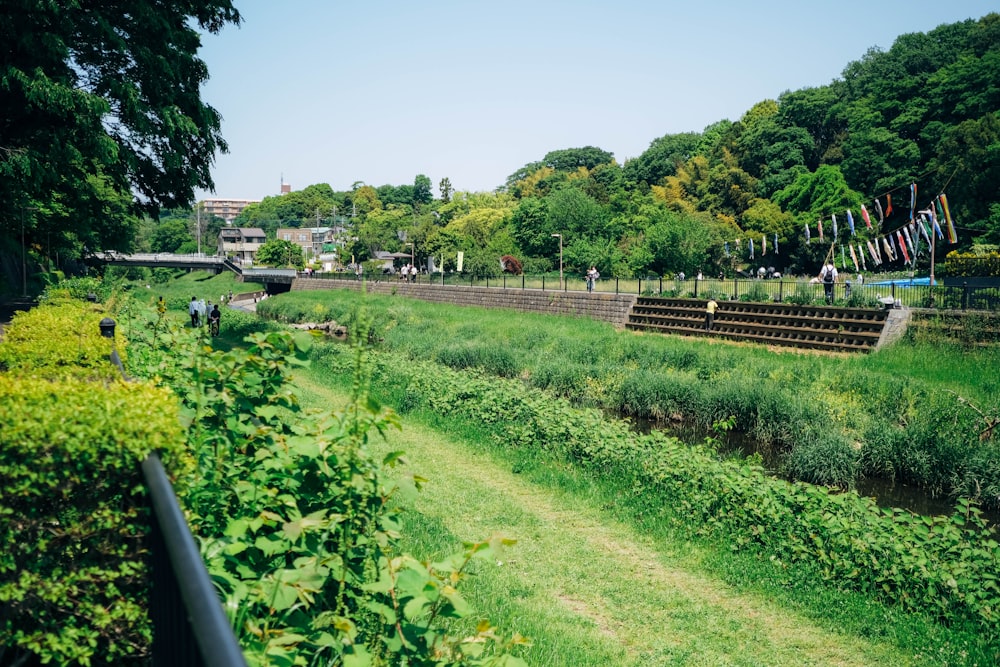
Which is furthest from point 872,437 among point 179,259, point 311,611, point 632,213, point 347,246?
point 347,246

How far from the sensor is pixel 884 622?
22.5 ft

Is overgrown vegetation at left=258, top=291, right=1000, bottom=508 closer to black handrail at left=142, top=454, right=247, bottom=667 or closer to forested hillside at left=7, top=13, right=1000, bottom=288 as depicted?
black handrail at left=142, top=454, right=247, bottom=667

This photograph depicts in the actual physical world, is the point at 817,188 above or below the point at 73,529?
above

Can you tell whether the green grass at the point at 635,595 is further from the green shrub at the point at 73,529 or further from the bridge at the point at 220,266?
the bridge at the point at 220,266

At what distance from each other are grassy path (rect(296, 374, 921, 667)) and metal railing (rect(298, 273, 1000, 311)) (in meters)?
10.8

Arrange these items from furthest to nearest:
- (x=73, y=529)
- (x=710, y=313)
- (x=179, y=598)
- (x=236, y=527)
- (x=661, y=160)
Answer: (x=661, y=160), (x=710, y=313), (x=236, y=527), (x=73, y=529), (x=179, y=598)

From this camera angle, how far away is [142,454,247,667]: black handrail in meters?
1.36

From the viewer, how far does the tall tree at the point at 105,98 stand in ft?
48.8

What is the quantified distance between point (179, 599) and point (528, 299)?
3668 cm

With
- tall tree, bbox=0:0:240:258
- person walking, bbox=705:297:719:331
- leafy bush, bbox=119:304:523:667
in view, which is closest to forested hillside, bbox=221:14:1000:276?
person walking, bbox=705:297:719:331

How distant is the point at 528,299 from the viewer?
38.3 m

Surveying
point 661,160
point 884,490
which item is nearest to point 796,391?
point 884,490

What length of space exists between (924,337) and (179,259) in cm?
7595

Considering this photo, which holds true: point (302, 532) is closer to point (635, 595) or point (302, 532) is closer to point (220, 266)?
point (635, 595)
